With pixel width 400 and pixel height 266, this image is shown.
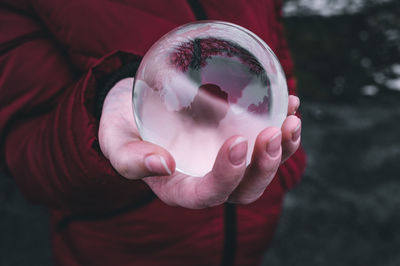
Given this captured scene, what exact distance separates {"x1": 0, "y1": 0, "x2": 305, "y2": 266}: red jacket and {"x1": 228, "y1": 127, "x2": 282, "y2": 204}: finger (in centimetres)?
32

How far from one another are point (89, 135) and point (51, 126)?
8.3 inches

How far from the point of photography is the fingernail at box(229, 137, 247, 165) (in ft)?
2.02

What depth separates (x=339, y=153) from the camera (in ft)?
9.19

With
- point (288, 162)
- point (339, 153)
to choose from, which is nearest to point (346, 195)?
point (339, 153)

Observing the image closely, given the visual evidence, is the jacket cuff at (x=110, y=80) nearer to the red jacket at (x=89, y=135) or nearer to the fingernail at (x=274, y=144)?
the red jacket at (x=89, y=135)

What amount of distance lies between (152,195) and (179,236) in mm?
189

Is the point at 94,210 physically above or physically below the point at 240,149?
below

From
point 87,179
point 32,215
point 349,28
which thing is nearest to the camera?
point 87,179

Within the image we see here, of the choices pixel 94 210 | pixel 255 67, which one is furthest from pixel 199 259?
pixel 255 67

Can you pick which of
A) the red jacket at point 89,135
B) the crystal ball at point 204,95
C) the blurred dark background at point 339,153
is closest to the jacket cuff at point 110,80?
the red jacket at point 89,135

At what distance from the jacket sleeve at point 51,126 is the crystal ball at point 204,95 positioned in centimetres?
22

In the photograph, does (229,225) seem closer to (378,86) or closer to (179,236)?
(179,236)

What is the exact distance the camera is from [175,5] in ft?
3.58

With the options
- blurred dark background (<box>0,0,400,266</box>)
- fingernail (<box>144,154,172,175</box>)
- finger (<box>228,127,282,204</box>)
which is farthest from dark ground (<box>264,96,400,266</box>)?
fingernail (<box>144,154,172,175</box>)
